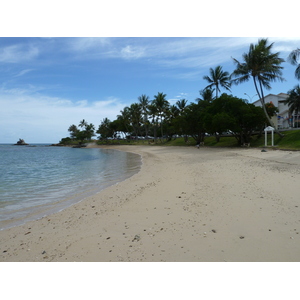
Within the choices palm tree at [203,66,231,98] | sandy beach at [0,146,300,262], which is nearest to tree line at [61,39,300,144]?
palm tree at [203,66,231,98]

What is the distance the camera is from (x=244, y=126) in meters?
31.0

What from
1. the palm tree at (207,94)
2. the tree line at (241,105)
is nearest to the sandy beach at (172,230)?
the tree line at (241,105)

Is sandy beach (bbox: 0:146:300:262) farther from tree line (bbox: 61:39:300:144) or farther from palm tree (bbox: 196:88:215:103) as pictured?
palm tree (bbox: 196:88:215:103)

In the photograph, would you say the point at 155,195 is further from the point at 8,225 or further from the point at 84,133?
the point at 84,133

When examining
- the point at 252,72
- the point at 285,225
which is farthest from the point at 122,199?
the point at 252,72

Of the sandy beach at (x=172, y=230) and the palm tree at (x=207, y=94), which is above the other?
the palm tree at (x=207, y=94)

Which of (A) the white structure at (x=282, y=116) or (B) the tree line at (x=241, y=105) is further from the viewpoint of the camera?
(A) the white structure at (x=282, y=116)

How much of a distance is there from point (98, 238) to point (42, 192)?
6.25m

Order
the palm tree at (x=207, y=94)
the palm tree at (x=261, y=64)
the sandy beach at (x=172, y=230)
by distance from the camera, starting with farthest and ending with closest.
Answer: the palm tree at (x=207, y=94)
the palm tree at (x=261, y=64)
the sandy beach at (x=172, y=230)

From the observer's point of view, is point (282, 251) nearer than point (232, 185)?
Yes

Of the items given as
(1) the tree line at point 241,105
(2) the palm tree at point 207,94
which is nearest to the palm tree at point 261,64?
(1) the tree line at point 241,105

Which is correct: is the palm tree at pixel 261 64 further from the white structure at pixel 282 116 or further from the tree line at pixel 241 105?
the white structure at pixel 282 116

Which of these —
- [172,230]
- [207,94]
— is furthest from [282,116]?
[172,230]

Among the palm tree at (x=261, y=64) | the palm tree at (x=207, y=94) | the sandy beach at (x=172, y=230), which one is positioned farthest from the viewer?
the palm tree at (x=207, y=94)
